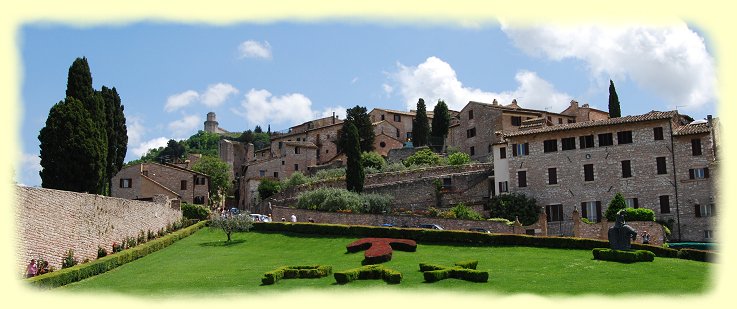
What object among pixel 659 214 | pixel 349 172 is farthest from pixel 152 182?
pixel 659 214

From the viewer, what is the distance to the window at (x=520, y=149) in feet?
198

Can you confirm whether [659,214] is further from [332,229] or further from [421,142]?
[421,142]

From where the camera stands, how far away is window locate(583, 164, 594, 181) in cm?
5684

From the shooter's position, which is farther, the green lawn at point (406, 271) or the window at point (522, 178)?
the window at point (522, 178)

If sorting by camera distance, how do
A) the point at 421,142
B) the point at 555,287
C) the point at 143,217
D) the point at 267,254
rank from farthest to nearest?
the point at 421,142 < the point at 143,217 < the point at 267,254 < the point at 555,287

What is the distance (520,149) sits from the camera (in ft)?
199

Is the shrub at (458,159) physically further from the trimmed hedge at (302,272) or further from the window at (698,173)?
→ the trimmed hedge at (302,272)

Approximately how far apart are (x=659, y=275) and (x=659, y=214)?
27.1 metres

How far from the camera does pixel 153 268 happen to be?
34.9 m

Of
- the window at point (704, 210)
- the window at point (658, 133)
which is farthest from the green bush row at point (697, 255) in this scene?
the window at point (658, 133)

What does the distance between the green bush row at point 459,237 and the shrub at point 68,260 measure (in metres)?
18.7

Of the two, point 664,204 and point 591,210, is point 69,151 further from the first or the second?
point 664,204

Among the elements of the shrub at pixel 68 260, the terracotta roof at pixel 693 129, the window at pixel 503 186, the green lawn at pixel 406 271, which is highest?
the terracotta roof at pixel 693 129

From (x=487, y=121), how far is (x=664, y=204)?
2949 centimetres
